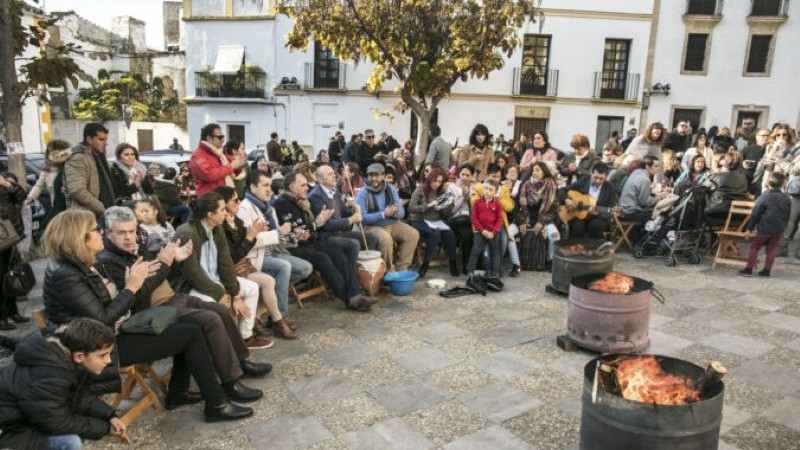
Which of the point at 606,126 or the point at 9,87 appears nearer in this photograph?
the point at 9,87

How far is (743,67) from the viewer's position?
21297 millimetres

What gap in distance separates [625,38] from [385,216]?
17.8 meters

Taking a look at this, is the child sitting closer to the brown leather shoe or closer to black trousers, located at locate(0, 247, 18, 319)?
the brown leather shoe

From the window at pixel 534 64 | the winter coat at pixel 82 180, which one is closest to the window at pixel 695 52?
the window at pixel 534 64

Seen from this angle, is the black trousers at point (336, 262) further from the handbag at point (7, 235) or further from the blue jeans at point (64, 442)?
the blue jeans at point (64, 442)

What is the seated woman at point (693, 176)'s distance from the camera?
8.82 metres

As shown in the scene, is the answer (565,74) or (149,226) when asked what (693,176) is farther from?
(565,74)

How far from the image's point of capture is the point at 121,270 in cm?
381

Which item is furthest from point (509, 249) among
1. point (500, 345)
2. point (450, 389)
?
point (450, 389)

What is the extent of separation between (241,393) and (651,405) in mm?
2738

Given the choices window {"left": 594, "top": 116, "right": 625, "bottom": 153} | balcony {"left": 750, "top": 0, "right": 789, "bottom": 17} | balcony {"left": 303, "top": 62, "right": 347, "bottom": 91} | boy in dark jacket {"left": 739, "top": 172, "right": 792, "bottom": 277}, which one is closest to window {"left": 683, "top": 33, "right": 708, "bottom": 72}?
balcony {"left": 750, "top": 0, "right": 789, "bottom": 17}

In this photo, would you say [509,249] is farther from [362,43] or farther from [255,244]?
[362,43]

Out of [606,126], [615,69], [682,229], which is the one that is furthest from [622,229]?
[615,69]

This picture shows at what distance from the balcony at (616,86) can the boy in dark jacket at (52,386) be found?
850 inches
